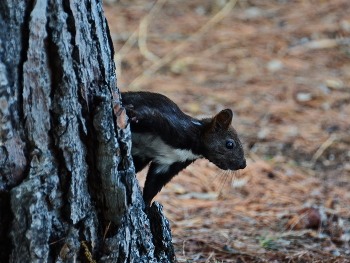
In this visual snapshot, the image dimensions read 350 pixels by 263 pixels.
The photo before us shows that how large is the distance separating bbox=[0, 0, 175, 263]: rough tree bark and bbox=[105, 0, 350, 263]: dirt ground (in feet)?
4.38

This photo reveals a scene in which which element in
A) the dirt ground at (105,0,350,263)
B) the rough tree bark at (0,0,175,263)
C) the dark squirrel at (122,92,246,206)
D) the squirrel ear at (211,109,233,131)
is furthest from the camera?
the dirt ground at (105,0,350,263)

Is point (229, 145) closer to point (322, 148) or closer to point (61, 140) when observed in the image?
point (61, 140)

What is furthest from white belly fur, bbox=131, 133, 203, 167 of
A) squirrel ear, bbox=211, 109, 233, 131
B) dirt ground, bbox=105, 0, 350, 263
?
dirt ground, bbox=105, 0, 350, 263

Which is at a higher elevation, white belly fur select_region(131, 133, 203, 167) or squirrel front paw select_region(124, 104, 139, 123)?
squirrel front paw select_region(124, 104, 139, 123)

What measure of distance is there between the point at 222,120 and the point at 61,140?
1843mm

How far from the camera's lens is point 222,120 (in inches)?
148

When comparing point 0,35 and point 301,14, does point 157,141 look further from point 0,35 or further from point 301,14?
point 301,14

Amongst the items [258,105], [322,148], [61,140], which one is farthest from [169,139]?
[258,105]

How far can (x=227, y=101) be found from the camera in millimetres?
6703

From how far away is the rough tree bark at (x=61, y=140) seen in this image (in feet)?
6.40

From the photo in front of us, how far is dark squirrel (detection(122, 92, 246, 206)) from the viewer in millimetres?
3158

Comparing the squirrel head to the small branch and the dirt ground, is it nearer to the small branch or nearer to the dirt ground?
→ the dirt ground

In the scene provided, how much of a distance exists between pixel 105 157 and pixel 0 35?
0.59 meters

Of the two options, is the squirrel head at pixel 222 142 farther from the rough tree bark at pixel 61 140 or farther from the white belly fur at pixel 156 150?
the rough tree bark at pixel 61 140
